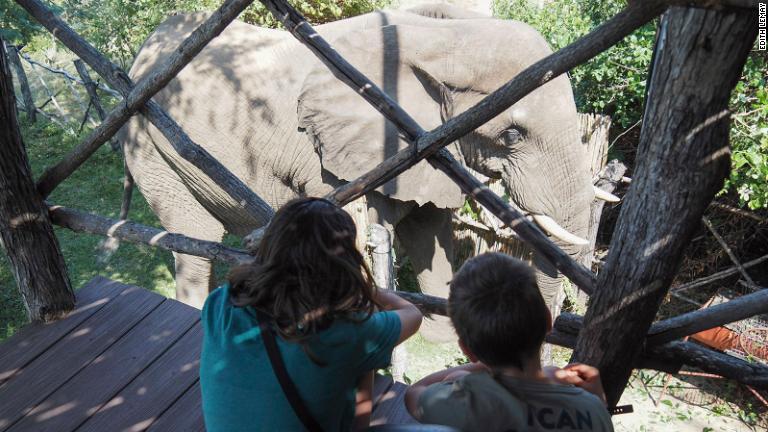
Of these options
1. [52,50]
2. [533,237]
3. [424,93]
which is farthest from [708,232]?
[52,50]

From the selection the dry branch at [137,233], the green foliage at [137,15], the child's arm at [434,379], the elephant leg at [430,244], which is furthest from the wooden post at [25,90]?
the child's arm at [434,379]

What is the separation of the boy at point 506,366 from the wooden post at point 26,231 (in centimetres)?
212

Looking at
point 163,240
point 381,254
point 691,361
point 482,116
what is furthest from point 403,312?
point 381,254

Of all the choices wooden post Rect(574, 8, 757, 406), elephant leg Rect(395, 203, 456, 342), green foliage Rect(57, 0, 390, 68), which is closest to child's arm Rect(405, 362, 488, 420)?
wooden post Rect(574, 8, 757, 406)

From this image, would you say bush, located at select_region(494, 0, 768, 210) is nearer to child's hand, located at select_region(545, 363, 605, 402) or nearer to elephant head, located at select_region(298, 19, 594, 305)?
elephant head, located at select_region(298, 19, 594, 305)

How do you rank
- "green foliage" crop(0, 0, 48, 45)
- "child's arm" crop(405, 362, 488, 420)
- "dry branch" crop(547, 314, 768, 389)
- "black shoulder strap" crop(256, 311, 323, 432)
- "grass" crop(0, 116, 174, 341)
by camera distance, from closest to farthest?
1. "black shoulder strap" crop(256, 311, 323, 432)
2. "child's arm" crop(405, 362, 488, 420)
3. "dry branch" crop(547, 314, 768, 389)
4. "grass" crop(0, 116, 174, 341)
5. "green foliage" crop(0, 0, 48, 45)

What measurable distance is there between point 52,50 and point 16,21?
626cm

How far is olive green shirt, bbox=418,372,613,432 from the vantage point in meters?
1.28

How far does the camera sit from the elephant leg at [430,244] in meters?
5.41

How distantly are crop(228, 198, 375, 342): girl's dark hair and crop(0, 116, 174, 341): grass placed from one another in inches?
201

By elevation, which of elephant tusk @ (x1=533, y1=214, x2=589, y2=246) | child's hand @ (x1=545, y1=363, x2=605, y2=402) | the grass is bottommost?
the grass

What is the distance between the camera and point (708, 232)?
6.16m

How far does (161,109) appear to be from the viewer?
2.69 meters

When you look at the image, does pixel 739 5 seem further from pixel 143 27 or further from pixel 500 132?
pixel 143 27
